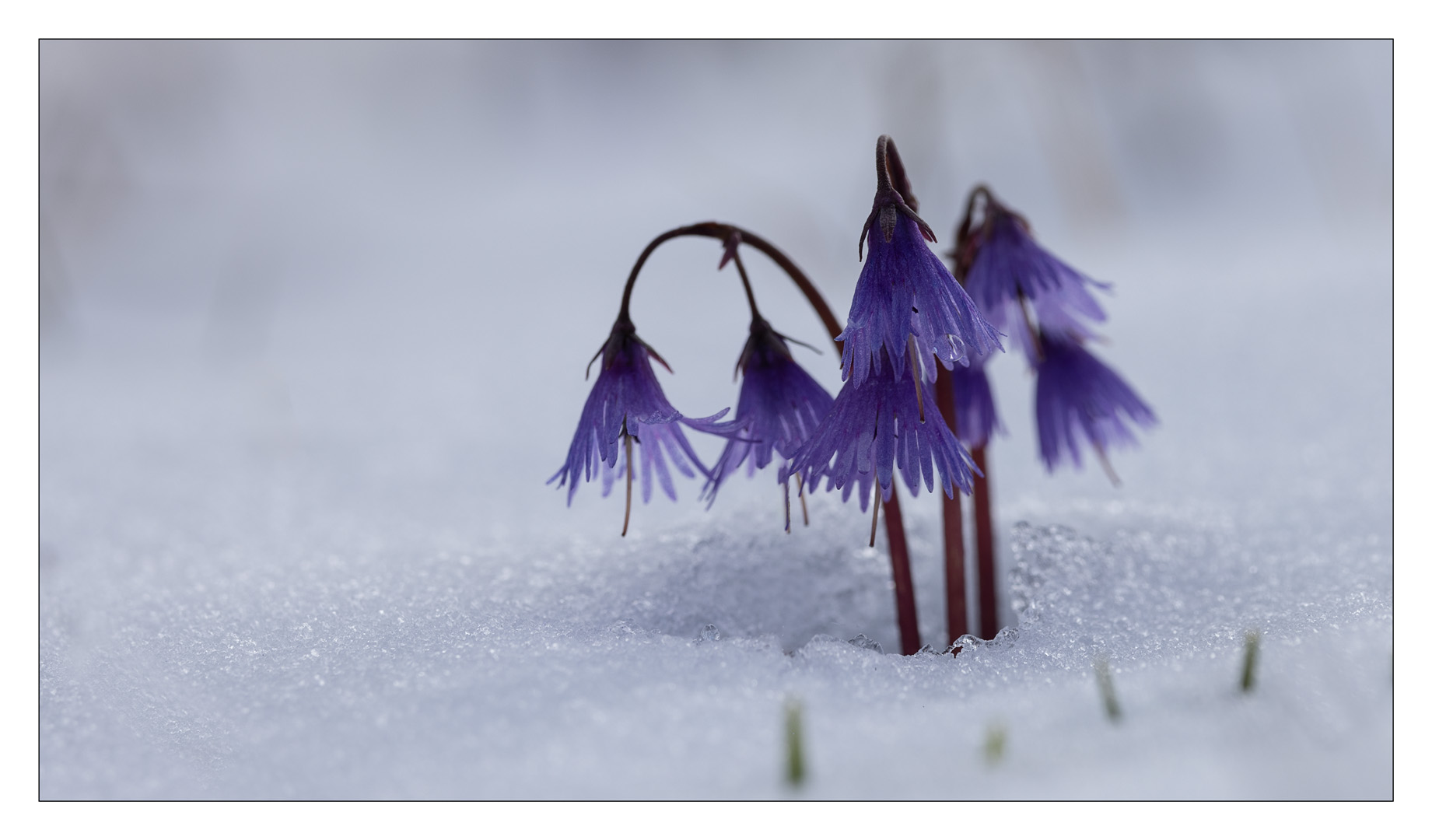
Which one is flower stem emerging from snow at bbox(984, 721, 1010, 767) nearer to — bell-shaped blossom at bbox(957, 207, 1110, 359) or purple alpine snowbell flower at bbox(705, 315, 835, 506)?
purple alpine snowbell flower at bbox(705, 315, 835, 506)

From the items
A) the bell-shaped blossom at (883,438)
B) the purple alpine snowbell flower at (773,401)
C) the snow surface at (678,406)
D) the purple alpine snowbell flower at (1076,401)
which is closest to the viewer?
the snow surface at (678,406)

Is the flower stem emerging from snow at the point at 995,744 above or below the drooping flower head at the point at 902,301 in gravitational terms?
below

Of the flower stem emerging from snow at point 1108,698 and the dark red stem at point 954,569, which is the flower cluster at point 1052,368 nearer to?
the dark red stem at point 954,569

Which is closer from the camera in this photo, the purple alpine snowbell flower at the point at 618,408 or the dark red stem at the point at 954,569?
the purple alpine snowbell flower at the point at 618,408

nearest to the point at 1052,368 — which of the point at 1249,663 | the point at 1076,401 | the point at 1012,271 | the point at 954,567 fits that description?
the point at 1076,401

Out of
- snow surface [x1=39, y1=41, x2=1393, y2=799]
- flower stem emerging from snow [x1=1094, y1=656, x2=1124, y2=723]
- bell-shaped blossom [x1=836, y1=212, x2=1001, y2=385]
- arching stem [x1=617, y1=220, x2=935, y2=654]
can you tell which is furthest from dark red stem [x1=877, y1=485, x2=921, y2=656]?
flower stem emerging from snow [x1=1094, y1=656, x2=1124, y2=723]

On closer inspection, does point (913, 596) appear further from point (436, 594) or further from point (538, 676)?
point (436, 594)

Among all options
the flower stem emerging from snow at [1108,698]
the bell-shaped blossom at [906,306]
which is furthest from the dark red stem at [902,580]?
the flower stem emerging from snow at [1108,698]
